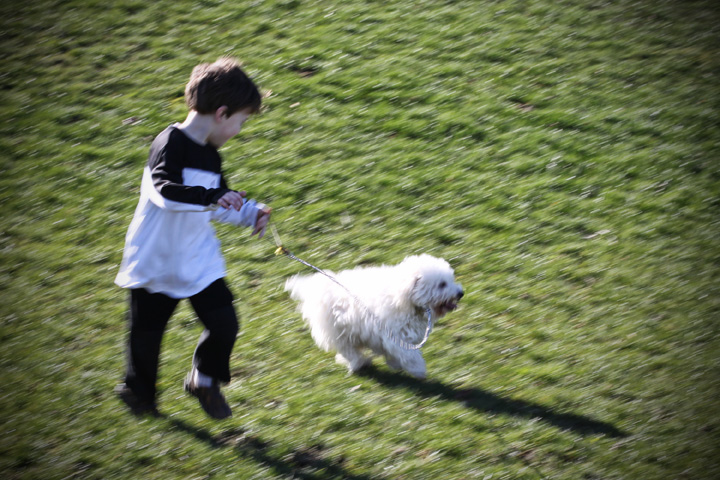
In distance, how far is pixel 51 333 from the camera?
484 cm

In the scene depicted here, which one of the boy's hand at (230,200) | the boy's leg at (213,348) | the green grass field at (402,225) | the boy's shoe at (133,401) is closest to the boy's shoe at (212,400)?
the boy's leg at (213,348)

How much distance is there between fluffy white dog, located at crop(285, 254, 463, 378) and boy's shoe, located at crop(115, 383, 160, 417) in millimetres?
1187

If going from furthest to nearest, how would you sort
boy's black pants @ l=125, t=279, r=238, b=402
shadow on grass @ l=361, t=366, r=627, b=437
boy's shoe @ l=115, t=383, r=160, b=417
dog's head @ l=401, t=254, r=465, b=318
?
dog's head @ l=401, t=254, r=465, b=318 < boy's shoe @ l=115, t=383, r=160, b=417 < shadow on grass @ l=361, t=366, r=627, b=437 < boy's black pants @ l=125, t=279, r=238, b=402

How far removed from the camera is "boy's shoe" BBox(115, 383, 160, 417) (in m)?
3.98

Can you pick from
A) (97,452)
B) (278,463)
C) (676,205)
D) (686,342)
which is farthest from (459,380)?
(676,205)

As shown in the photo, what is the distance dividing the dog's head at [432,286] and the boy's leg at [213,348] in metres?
1.22

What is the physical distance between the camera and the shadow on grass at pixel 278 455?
3.65m

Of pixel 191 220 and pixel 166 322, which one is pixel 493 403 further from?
pixel 191 220

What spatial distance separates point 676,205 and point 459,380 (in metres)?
2.90

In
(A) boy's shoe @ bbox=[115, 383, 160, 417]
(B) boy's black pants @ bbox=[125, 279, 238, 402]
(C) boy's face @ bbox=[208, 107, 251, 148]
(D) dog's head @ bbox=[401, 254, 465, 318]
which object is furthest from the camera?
(D) dog's head @ bbox=[401, 254, 465, 318]

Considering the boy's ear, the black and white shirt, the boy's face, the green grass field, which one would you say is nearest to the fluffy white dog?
the green grass field

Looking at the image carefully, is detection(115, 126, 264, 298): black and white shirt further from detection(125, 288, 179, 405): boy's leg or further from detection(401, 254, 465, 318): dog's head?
detection(401, 254, 465, 318): dog's head

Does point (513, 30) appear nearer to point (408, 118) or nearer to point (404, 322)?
point (408, 118)

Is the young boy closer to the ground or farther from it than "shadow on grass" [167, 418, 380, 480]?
farther from it
